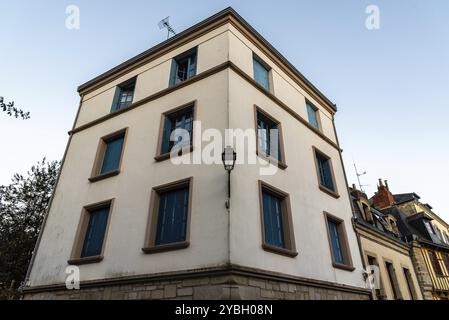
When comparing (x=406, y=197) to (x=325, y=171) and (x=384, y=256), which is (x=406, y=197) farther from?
(x=325, y=171)

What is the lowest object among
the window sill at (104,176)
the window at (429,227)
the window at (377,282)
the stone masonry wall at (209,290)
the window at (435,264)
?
the stone masonry wall at (209,290)

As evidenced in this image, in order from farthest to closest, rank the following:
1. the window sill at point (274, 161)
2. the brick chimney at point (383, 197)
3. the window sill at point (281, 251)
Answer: the brick chimney at point (383, 197)
the window sill at point (274, 161)
the window sill at point (281, 251)

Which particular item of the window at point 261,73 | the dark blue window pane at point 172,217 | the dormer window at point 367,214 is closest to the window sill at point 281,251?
the dark blue window pane at point 172,217

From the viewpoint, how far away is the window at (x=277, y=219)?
7715mm

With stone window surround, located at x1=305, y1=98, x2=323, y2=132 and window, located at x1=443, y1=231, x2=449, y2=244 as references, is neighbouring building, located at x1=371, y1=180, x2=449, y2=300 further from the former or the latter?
stone window surround, located at x1=305, y1=98, x2=323, y2=132

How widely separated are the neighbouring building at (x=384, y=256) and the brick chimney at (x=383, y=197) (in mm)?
6611

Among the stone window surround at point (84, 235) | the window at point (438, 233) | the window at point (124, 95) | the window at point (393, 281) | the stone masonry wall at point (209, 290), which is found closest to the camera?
the stone masonry wall at point (209, 290)

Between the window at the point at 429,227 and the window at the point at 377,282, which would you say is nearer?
the window at the point at 377,282

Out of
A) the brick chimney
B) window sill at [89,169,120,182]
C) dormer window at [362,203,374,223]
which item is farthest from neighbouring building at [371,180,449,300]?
window sill at [89,169,120,182]

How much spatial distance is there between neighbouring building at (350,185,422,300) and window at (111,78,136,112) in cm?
1096

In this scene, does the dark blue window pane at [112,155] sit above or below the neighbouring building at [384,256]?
above

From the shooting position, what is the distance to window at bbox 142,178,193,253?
730 centimetres

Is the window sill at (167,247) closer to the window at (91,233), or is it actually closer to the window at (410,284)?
the window at (91,233)

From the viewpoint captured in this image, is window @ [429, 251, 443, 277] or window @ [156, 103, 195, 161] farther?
window @ [429, 251, 443, 277]
